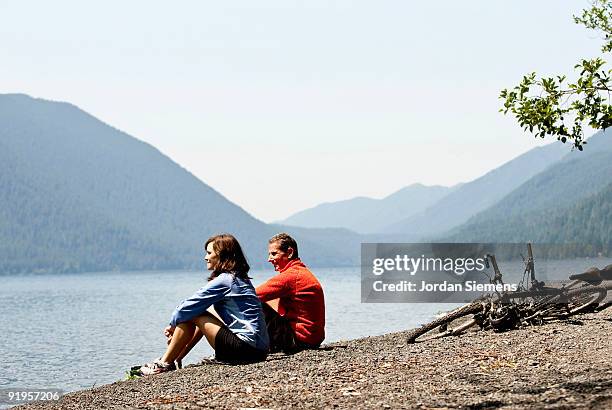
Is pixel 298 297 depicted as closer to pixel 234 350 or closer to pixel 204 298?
pixel 234 350

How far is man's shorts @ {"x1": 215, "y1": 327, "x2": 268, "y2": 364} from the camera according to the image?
1186 cm

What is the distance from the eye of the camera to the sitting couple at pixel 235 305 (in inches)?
460

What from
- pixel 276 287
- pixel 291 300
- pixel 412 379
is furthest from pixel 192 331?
pixel 412 379

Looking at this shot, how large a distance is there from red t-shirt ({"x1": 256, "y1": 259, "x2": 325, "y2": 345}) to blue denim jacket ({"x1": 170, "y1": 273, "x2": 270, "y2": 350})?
777 millimetres

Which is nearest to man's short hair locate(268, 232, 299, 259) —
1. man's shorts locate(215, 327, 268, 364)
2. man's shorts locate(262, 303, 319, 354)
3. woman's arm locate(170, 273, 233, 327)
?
man's shorts locate(262, 303, 319, 354)

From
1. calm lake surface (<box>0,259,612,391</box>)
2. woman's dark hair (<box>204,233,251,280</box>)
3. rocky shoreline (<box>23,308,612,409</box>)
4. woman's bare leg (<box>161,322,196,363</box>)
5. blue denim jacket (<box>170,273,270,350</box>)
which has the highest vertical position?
woman's dark hair (<box>204,233,251,280</box>)

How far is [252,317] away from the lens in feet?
38.8

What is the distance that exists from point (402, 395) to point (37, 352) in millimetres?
38815

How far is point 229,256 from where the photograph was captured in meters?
11.8

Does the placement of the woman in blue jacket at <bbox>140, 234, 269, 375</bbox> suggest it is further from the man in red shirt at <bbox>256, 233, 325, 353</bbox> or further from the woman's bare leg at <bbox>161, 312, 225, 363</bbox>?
the man in red shirt at <bbox>256, 233, 325, 353</bbox>

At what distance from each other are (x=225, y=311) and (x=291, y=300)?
140cm

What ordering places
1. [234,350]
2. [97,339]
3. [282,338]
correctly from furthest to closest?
[97,339], [282,338], [234,350]

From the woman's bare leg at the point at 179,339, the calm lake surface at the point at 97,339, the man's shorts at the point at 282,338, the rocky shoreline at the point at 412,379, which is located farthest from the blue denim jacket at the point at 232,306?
the calm lake surface at the point at 97,339

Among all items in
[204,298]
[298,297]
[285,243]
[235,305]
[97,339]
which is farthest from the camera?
[97,339]
